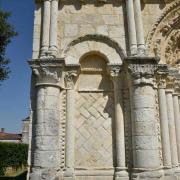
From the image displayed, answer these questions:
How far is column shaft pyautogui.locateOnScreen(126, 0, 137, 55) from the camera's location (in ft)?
21.1

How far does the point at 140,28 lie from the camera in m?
6.60

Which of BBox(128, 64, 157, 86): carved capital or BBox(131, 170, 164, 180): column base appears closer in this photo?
BBox(131, 170, 164, 180): column base

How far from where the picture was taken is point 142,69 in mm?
6078

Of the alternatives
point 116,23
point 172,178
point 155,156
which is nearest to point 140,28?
point 116,23

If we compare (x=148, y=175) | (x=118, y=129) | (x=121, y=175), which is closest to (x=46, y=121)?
(x=118, y=129)

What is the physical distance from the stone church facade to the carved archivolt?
3cm

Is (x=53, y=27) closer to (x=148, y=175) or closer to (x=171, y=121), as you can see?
(x=171, y=121)

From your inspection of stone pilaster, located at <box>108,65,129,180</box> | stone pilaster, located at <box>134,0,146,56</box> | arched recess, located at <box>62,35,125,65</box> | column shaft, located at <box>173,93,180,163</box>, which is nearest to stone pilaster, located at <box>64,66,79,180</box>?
arched recess, located at <box>62,35,125,65</box>

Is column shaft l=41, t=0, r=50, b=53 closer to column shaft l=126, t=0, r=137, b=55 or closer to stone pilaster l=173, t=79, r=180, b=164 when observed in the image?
column shaft l=126, t=0, r=137, b=55

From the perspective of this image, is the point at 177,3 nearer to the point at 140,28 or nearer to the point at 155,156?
the point at 140,28

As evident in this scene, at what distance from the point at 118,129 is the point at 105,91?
1039mm

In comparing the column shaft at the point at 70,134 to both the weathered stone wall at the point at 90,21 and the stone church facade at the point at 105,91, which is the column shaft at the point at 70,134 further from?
the weathered stone wall at the point at 90,21

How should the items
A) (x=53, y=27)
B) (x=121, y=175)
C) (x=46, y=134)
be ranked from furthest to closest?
(x=53, y=27)
(x=121, y=175)
(x=46, y=134)

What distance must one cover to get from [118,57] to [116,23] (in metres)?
0.96
